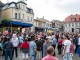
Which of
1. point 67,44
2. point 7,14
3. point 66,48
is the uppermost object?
point 7,14

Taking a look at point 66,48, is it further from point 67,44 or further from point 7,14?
point 7,14

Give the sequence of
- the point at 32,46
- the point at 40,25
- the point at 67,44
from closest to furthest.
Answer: the point at 67,44 → the point at 32,46 → the point at 40,25

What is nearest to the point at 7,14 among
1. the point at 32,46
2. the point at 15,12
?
the point at 15,12

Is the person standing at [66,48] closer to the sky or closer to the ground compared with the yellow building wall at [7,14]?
closer to the ground

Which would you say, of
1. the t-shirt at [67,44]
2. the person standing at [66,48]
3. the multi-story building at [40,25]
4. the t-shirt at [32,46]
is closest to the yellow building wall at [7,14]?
the multi-story building at [40,25]

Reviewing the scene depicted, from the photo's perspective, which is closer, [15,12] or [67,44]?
[67,44]

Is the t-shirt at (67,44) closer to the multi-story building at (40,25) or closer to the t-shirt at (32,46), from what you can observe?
the t-shirt at (32,46)

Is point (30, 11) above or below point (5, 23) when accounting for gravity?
above

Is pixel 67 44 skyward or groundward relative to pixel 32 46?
skyward

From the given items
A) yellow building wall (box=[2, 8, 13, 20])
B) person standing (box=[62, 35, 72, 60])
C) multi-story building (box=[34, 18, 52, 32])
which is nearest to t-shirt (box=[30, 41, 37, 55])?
person standing (box=[62, 35, 72, 60])

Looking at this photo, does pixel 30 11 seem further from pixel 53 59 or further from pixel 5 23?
pixel 53 59

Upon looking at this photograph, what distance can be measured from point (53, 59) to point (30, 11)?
5736 centimetres

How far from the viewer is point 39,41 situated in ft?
53.1

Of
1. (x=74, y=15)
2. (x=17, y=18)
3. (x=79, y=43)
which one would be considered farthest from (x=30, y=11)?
(x=79, y=43)
